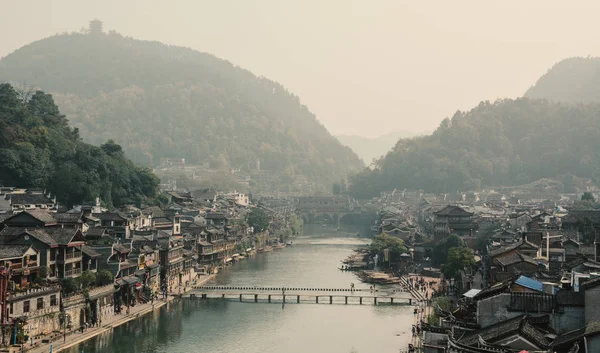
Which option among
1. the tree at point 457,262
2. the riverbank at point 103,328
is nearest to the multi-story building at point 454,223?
the tree at point 457,262

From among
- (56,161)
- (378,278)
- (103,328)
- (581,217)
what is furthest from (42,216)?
(581,217)

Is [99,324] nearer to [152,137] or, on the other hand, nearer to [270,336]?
[270,336]

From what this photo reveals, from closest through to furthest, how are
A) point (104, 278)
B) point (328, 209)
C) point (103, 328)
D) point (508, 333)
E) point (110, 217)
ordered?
point (508, 333) → point (103, 328) → point (104, 278) → point (110, 217) → point (328, 209)

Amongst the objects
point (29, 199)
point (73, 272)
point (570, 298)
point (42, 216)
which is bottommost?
point (73, 272)

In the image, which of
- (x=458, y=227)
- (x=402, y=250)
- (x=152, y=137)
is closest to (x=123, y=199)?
(x=402, y=250)

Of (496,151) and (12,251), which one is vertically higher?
(496,151)

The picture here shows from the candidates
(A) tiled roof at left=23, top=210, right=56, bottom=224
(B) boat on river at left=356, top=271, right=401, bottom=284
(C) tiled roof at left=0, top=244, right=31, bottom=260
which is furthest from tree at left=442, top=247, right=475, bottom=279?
(C) tiled roof at left=0, top=244, right=31, bottom=260

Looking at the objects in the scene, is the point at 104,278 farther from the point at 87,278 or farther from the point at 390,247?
the point at 390,247
